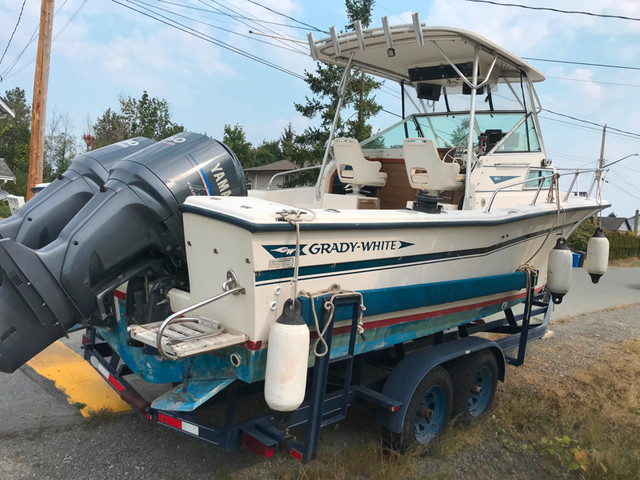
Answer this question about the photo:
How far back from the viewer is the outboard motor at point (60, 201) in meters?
3.26

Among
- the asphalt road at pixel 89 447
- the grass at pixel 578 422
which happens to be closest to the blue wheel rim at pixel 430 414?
the asphalt road at pixel 89 447

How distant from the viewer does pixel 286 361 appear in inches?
95.9

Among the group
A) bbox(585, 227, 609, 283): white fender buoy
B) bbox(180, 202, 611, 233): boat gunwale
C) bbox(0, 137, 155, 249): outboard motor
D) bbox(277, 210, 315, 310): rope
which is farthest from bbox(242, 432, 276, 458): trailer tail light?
bbox(585, 227, 609, 283): white fender buoy

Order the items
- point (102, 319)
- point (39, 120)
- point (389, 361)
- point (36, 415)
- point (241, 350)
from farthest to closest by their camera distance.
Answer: point (39, 120)
point (389, 361)
point (36, 415)
point (102, 319)
point (241, 350)

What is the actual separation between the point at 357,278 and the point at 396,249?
368 millimetres

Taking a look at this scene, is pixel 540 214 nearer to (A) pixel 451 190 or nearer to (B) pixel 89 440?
(A) pixel 451 190

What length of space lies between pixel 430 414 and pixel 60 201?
287 cm

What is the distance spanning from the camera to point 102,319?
296 cm

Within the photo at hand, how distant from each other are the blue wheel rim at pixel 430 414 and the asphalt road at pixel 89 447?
1.38 feet

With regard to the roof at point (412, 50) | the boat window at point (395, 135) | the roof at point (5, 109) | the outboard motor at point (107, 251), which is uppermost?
the roof at point (412, 50)

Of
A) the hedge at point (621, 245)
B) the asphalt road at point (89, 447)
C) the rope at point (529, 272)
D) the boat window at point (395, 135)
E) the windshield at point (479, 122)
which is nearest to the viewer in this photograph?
the asphalt road at point (89, 447)

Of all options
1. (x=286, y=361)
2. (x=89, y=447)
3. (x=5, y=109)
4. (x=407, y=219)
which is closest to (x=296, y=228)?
(x=286, y=361)

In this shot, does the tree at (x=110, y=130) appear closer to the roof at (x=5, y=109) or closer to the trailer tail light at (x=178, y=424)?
the roof at (x=5, y=109)

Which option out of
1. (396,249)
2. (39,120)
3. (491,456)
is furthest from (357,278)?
(39,120)
